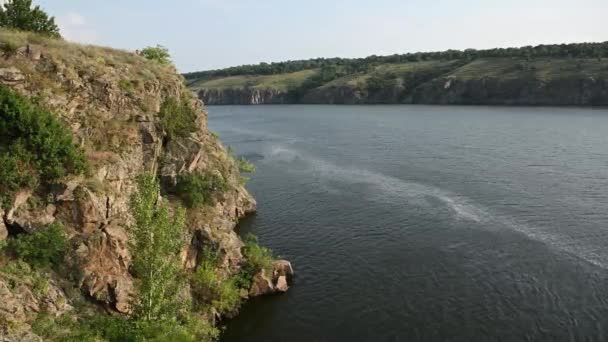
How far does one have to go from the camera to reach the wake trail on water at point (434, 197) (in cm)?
4997

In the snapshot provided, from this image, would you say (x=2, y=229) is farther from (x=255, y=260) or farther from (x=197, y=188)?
(x=255, y=260)

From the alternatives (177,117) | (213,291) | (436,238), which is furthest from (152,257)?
(436,238)

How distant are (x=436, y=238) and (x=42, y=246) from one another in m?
39.0

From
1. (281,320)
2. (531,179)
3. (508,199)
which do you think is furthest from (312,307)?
(531,179)

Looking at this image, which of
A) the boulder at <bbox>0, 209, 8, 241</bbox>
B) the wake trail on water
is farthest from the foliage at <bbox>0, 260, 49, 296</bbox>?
the wake trail on water

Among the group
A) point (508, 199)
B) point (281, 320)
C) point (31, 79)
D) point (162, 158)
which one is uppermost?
point (31, 79)

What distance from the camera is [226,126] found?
158500mm

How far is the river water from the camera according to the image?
37906 millimetres

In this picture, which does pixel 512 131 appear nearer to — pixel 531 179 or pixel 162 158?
pixel 531 179

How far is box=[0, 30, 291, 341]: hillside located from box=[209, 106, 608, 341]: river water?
5505mm

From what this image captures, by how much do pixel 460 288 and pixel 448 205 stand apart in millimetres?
22625

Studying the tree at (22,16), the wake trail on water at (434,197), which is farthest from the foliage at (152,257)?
the wake trail on water at (434,197)

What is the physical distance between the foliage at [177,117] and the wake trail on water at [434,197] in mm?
30639

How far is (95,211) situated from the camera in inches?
1271
